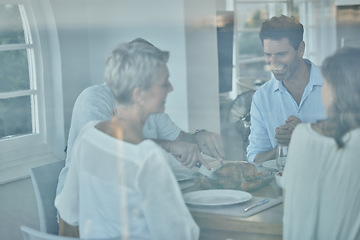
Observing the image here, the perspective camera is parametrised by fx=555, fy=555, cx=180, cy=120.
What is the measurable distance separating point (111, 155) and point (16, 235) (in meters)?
1.32

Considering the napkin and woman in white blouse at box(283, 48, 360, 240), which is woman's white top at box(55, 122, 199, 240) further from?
woman in white blouse at box(283, 48, 360, 240)

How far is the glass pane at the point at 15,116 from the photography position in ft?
8.36

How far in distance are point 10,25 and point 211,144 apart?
1.19 m

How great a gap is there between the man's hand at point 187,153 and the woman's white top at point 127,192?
336 millimetres

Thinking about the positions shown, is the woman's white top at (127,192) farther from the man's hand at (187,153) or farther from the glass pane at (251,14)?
the glass pane at (251,14)

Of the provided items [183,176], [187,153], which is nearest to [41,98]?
[183,176]

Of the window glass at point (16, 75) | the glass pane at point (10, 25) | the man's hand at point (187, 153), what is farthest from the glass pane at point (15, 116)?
the man's hand at point (187, 153)

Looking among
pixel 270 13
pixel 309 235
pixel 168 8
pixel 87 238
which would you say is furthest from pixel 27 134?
pixel 270 13

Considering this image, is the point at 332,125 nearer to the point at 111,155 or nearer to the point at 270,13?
the point at 111,155

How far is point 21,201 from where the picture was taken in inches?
98.3

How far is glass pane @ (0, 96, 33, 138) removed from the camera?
2.55 metres

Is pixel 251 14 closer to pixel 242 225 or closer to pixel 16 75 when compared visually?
pixel 16 75

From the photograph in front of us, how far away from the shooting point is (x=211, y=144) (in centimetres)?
192

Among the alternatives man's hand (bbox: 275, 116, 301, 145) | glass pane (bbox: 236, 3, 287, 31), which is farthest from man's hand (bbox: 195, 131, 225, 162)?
glass pane (bbox: 236, 3, 287, 31)
